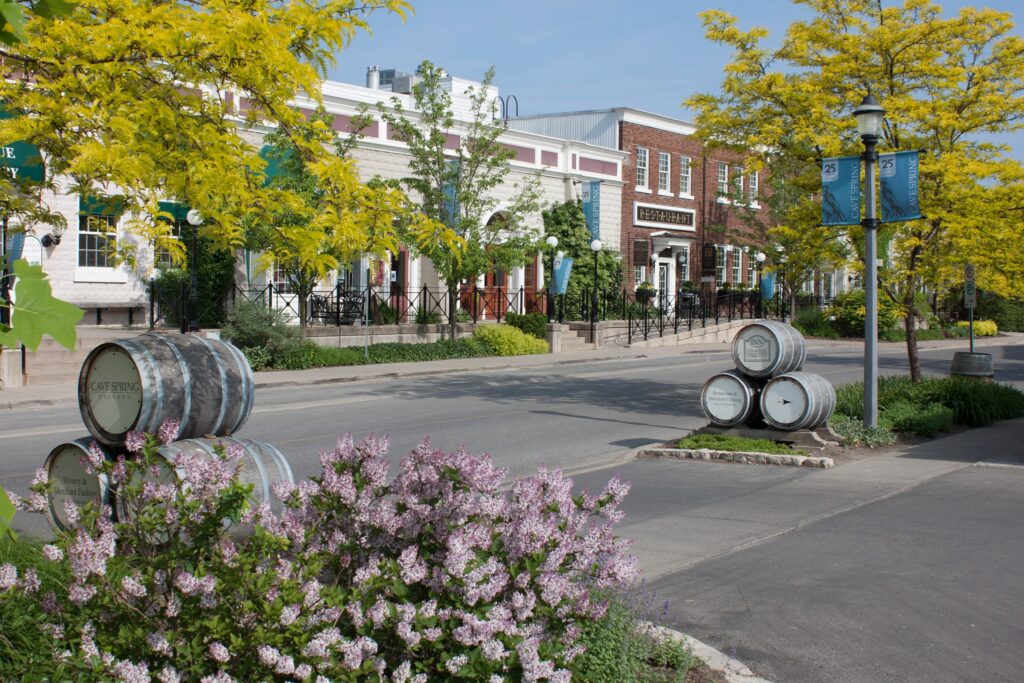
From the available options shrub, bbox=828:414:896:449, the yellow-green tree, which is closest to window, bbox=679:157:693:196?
shrub, bbox=828:414:896:449

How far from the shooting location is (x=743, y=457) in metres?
11.2

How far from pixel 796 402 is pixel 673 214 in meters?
33.0

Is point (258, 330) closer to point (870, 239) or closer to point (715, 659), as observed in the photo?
point (870, 239)

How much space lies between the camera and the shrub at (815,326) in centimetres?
4119

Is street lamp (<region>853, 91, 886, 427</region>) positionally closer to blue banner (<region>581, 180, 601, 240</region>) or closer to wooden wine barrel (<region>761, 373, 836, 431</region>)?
wooden wine barrel (<region>761, 373, 836, 431</region>)

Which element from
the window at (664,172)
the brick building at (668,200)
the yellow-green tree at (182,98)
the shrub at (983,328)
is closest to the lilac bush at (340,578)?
the yellow-green tree at (182,98)

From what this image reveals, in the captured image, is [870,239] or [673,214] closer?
[870,239]

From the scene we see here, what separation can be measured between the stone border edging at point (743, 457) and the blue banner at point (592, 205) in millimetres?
27255

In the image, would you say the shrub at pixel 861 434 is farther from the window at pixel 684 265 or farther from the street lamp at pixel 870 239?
the window at pixel 684 265

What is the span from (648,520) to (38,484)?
5.21m

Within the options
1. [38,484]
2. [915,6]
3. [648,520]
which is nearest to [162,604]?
[38,484]

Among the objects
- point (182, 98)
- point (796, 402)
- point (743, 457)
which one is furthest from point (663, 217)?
point (182, 98)

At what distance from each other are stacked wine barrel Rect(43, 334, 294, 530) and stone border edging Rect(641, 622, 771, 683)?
200cm

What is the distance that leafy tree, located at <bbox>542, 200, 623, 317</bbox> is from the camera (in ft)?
123
